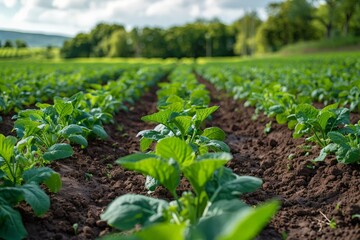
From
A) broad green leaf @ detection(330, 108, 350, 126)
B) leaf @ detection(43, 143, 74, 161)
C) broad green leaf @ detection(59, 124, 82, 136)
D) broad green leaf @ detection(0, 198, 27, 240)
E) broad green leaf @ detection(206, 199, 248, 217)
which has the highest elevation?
broad green leaf @ detection(330, 108, 350, 126)

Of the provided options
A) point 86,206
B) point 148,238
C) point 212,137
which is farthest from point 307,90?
point 148,238

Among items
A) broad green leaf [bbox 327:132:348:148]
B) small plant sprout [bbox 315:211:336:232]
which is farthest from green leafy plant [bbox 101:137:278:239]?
broad green leaf [bbox 327:132:348:148]

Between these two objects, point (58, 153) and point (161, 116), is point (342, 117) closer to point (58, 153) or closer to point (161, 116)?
point (161, 116)

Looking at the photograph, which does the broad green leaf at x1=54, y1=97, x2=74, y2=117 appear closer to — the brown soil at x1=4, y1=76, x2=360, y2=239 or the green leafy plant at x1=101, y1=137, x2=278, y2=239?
the brown soil at x1=4, y1=76, x2=360, y2=239

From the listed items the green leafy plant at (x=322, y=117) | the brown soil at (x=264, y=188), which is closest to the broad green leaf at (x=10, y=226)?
the brown soil at (x=264, y=188)

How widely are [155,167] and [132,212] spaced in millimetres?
276

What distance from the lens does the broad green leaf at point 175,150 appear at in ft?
7.91

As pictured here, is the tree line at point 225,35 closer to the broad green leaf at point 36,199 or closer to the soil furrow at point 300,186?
the soil furrow at point 300,186

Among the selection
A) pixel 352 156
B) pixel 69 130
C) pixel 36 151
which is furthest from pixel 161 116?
pixel 352 156

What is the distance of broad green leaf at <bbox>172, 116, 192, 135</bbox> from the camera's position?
137 inches

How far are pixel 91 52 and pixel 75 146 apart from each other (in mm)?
71238

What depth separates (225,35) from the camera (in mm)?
74688

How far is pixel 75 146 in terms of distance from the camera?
483cm

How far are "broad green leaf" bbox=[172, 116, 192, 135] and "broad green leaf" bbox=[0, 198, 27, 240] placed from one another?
1575mm
